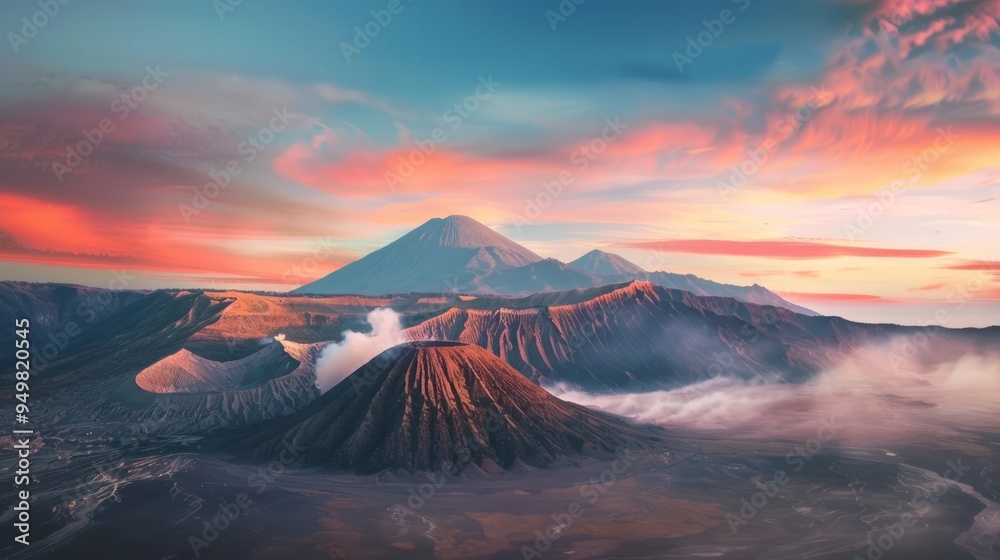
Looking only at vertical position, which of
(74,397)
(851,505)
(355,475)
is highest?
(74,397)

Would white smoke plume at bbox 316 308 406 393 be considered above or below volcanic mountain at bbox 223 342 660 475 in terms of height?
above

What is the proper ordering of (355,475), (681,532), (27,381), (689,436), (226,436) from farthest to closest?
(27,381)
(689,436)
(226,436)
(355,475)
(681,532)

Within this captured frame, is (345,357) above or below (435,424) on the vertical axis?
above

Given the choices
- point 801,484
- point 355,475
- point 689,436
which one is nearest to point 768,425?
point 689,436

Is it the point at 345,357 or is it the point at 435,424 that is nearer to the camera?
the point at 435,424

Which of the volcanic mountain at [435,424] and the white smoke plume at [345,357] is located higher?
the white smoke plume at [345,357]

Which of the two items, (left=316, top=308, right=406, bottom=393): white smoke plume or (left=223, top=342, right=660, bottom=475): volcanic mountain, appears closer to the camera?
(left=223, top=342, right=660, bottom=475): volcanic mountain

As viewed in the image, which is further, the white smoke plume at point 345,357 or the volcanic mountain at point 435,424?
the white smoke plume at point 345,357

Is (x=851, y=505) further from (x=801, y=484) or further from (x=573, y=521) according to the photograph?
(x=573, y=521)
